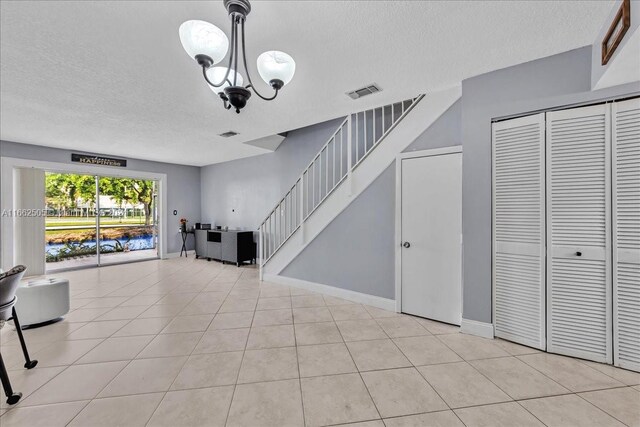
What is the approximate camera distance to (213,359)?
2.32 m

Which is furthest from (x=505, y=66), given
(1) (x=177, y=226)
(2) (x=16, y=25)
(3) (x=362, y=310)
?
(1) (x=177, y=226)

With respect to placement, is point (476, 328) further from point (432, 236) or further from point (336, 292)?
point (336, 292)

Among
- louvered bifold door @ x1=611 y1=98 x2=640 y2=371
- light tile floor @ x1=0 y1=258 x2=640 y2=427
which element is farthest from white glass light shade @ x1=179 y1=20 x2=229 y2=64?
louvered bifold door @ x1=611 y1=98 x2=640 y2=371

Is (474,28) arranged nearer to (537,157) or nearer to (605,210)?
(537,157)

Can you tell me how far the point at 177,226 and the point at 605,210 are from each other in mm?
8792

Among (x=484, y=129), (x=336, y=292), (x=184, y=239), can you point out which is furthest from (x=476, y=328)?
(x=184, y=239)

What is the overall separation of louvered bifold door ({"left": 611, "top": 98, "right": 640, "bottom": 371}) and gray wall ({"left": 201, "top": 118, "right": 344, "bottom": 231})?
3.78 metres

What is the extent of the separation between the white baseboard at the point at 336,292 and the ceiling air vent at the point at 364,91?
9.05 feet

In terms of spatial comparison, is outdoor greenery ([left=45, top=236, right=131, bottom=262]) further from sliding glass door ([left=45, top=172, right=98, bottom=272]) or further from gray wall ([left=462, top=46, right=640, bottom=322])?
gray wall ([left=462, top=46, right=640, bottom=322])

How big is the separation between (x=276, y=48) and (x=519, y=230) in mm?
2955

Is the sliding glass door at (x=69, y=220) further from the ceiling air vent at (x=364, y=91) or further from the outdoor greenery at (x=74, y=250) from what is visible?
the ceiling air vent at (x=364, y=91)

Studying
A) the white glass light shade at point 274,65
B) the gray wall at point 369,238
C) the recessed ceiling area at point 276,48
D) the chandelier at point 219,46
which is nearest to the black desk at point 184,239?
the recessed ceiling area at point 276,48

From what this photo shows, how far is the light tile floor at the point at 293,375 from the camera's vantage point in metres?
1.68

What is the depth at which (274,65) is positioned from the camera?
1.81 meters
